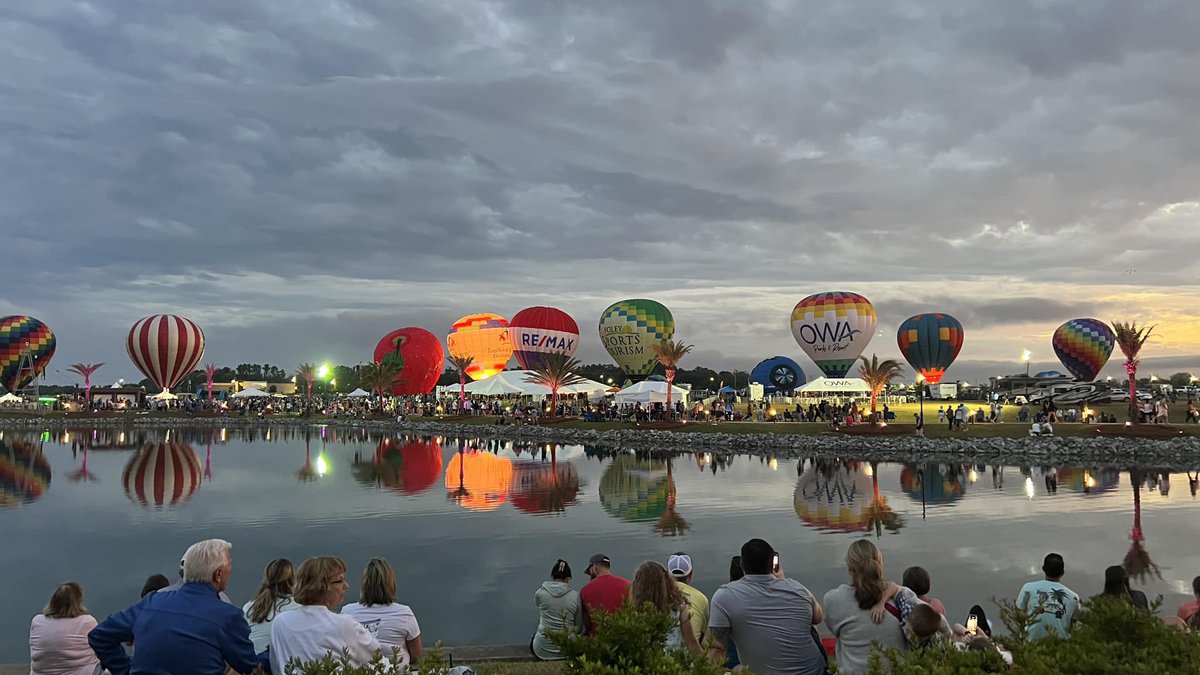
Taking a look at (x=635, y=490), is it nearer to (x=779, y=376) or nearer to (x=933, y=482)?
(x=933, y=482)

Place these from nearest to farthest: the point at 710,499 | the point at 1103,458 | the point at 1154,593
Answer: the point at 1154,593
the point at 710,499
the point at 1103,458

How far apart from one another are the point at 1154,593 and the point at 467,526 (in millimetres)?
11764

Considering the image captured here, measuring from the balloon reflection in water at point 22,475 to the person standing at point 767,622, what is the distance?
2247 centimetres

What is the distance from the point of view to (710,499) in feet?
67.0

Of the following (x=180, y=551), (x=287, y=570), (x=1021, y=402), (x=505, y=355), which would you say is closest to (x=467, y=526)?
(x=180, y=551)

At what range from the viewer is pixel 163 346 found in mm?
69125

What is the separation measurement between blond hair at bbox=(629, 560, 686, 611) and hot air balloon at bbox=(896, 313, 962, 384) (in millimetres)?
58457

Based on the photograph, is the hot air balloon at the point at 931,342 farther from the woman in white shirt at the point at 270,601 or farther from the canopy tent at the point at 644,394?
the woman in white shirt at the point at 270,601

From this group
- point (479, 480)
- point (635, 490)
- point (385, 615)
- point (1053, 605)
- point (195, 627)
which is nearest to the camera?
point (195, 627)

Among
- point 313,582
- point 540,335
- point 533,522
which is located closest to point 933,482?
point 533,522

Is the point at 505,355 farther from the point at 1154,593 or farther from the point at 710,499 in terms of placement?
the point at 1154,593

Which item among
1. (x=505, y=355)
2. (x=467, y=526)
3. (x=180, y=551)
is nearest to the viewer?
(x=180, y=551)

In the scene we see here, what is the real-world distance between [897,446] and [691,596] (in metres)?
30.5

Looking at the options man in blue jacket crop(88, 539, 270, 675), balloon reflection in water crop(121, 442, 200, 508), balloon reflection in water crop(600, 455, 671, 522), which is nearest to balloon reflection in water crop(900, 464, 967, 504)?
balloon reflection in water crop(600, 455, 671, 522)
